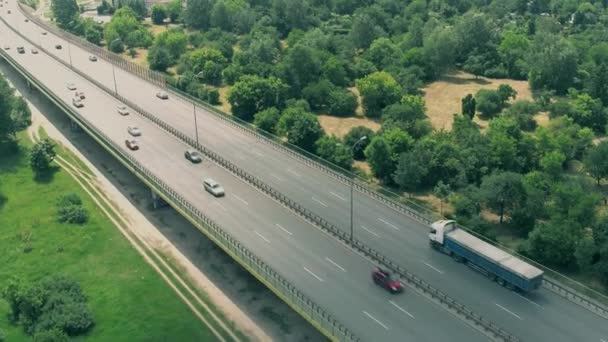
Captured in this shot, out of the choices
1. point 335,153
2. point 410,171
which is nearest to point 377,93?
point 335,153

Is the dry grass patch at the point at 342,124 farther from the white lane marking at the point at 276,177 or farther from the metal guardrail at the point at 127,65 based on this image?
the metal guardrail at the point at 127,65

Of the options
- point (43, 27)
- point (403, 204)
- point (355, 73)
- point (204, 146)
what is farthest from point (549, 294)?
point (43, 27)

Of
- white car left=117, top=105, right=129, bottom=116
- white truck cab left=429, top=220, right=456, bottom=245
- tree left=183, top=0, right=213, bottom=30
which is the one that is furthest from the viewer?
tree left=183, top=0, right=213, bottom=30

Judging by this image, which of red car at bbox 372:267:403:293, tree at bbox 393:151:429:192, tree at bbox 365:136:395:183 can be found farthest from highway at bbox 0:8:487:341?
tree at bbox 365:136:395:183

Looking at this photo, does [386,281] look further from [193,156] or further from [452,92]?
[452,92]

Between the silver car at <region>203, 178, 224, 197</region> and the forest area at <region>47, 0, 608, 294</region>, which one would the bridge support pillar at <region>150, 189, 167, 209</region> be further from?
the forest area at <region>47, 0, 608, 294</region>

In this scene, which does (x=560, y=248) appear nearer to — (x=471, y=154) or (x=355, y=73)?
(x=471, y=154)

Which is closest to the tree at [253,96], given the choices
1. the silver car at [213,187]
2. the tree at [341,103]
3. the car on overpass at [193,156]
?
the tree at [341,103]
